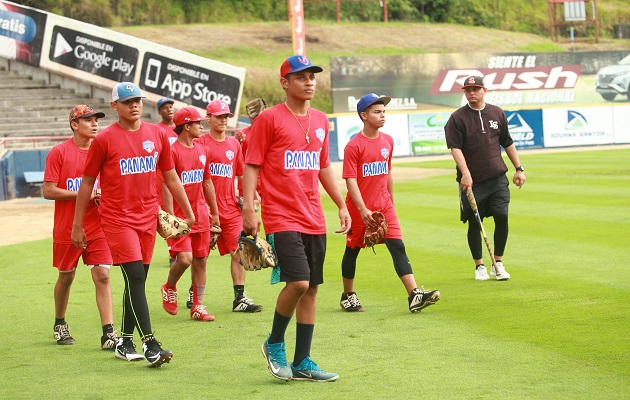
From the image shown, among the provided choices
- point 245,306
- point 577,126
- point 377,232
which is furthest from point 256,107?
point 577,126

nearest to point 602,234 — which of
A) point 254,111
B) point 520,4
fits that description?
point 254,111

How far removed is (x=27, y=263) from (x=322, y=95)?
130ft

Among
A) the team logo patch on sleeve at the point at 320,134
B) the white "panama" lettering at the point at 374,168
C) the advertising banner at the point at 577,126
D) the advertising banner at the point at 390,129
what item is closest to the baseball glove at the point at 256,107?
the white "panama" lettering at the point at 374,168

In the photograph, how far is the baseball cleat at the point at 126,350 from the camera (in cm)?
744

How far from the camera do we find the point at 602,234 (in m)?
14.0

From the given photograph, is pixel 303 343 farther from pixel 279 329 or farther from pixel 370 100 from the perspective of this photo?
pixel 370 100

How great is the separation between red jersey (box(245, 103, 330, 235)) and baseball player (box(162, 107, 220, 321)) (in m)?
3.01

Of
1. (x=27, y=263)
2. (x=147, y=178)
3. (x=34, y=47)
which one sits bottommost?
(x=27, y=263)

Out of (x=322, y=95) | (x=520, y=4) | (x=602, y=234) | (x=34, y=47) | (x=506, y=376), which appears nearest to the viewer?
(x=506, y=376)

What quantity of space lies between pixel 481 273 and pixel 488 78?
40.0 metres

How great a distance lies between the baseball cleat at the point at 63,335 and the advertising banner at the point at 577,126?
39.0 meters

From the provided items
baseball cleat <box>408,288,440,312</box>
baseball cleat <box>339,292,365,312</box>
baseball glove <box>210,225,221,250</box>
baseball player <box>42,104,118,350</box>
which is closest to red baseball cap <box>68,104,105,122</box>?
baseball player <box>42,104,118,350</box>

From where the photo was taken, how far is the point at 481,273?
10680 millimetres

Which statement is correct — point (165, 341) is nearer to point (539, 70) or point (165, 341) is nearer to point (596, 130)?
point (596, 130)
